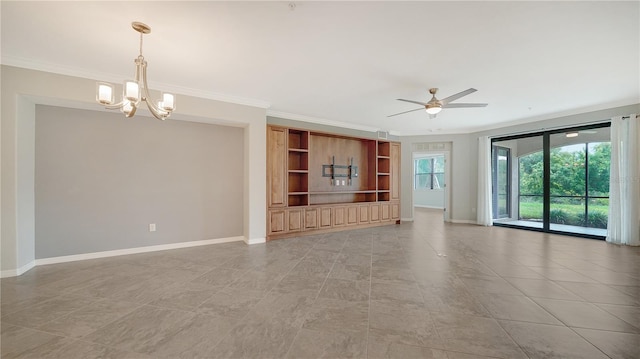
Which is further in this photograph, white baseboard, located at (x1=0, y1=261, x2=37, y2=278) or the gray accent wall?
the gray accent wall

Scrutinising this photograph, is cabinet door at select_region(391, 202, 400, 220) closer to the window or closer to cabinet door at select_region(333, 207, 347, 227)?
cabinet door at select_region(333, 207, 347, 227)

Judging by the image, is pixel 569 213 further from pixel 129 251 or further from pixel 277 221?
pixel 129 251

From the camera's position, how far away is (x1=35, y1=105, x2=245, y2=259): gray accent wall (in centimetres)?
364

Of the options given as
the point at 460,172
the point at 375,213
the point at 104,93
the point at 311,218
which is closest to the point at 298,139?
the point at 311,218

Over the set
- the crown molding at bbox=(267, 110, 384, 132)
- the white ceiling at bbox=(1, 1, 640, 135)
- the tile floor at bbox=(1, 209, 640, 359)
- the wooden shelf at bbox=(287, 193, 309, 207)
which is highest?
the white ceiling at bbox=(1, 1, 640, 135)

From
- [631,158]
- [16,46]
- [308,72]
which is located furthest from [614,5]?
[16,46]

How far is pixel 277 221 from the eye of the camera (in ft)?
16.9

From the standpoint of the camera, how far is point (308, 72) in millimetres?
3494

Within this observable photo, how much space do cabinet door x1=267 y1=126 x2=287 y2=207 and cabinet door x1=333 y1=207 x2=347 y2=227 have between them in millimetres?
1412

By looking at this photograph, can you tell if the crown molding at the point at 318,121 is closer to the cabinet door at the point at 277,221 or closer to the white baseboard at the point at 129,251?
the cabinet door at the point at 277,221

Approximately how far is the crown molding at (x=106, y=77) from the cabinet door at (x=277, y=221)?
2214 mm

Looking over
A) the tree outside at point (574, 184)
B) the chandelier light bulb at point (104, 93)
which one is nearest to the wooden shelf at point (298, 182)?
the chandelier light bulb at point (104, 93)

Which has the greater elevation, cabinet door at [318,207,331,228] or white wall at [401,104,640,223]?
white wall at [401,104,640,223]

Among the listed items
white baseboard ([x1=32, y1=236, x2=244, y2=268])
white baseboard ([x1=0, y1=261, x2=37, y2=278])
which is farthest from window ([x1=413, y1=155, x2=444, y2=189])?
white baseboard ([x1=0, y1=261, x2=37, y2=278])
